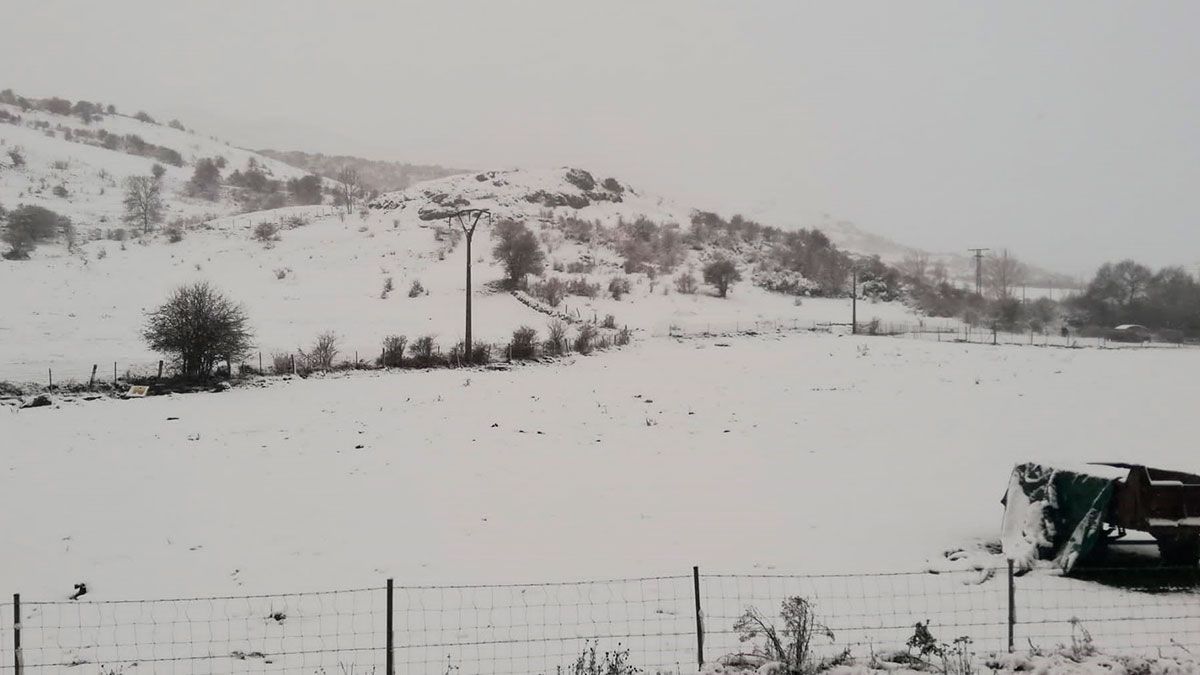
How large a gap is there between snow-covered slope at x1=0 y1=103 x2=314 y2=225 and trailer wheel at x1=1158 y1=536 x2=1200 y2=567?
7967cm

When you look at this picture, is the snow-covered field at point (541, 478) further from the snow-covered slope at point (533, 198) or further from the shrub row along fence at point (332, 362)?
the snow-covered slope at point (533, 198)

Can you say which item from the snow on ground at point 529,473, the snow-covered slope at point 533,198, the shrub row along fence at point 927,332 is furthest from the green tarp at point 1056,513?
the snow-covered slope at point 533,198

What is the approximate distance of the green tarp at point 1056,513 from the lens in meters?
9.37

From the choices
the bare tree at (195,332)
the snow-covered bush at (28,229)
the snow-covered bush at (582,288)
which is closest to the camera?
the bare tree at (195,332)

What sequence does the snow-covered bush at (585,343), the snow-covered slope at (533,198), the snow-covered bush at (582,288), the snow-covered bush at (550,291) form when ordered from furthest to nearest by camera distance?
the snow-covered slope at (533,198) → the snow-covered bush at (582,288) → the snow-covered bush at (550,291) → the snow-covered bush at (585,343)

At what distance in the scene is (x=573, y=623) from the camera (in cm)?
854

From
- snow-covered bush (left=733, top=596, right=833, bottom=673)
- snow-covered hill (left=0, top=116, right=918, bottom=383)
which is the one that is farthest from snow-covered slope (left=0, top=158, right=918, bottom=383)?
snow-covered bush (left=733, top=596, right=833, bottom=673)

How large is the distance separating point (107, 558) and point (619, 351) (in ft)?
101

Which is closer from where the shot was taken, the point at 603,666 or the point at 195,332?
the point at 603,666

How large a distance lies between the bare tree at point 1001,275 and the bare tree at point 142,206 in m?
104

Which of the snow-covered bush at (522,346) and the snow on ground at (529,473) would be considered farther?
the snow-covered bush at (522,346)

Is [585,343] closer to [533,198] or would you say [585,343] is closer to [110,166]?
[533,198]

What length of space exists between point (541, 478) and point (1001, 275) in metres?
114

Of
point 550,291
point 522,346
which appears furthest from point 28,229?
point 522,346
